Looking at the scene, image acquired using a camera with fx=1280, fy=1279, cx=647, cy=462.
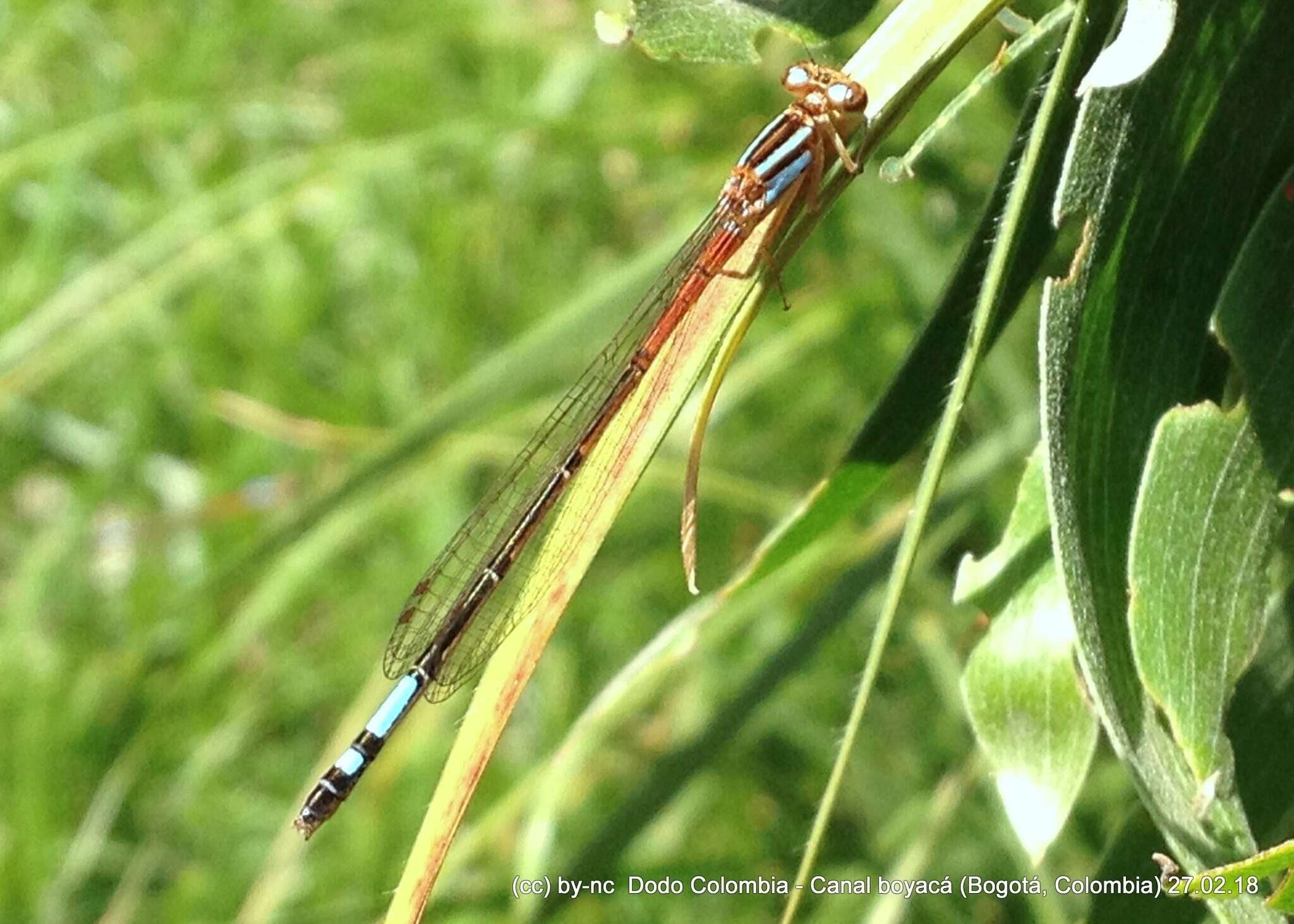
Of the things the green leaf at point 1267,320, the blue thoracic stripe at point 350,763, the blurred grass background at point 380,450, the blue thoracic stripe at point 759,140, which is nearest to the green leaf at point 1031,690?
the green leaf at point 1267,320

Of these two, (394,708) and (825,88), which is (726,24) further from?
(394,708)

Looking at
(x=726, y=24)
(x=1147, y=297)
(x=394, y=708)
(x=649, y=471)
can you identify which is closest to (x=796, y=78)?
(x=726, y=24)

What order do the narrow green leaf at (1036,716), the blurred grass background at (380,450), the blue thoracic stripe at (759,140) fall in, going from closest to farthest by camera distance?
1. the narrow green leaf at (1036,716)
2. the blue thoracic stripe at (759,140)
3. the blurred grass background at (380,450)

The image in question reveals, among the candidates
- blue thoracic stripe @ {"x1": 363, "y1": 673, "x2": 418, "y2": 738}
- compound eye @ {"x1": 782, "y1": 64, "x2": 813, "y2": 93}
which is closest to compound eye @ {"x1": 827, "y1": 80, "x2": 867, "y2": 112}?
compound eye @ {"x1": 782, "y1": 64, "x2": 813, "y2": 93}

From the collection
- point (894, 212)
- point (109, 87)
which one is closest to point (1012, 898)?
point (894, 212)

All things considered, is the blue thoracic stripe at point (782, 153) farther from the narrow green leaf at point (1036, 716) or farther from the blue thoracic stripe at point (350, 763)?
the blue thoracic stripe at point (350, 763)

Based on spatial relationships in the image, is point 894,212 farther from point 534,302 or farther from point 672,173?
point 534,302
